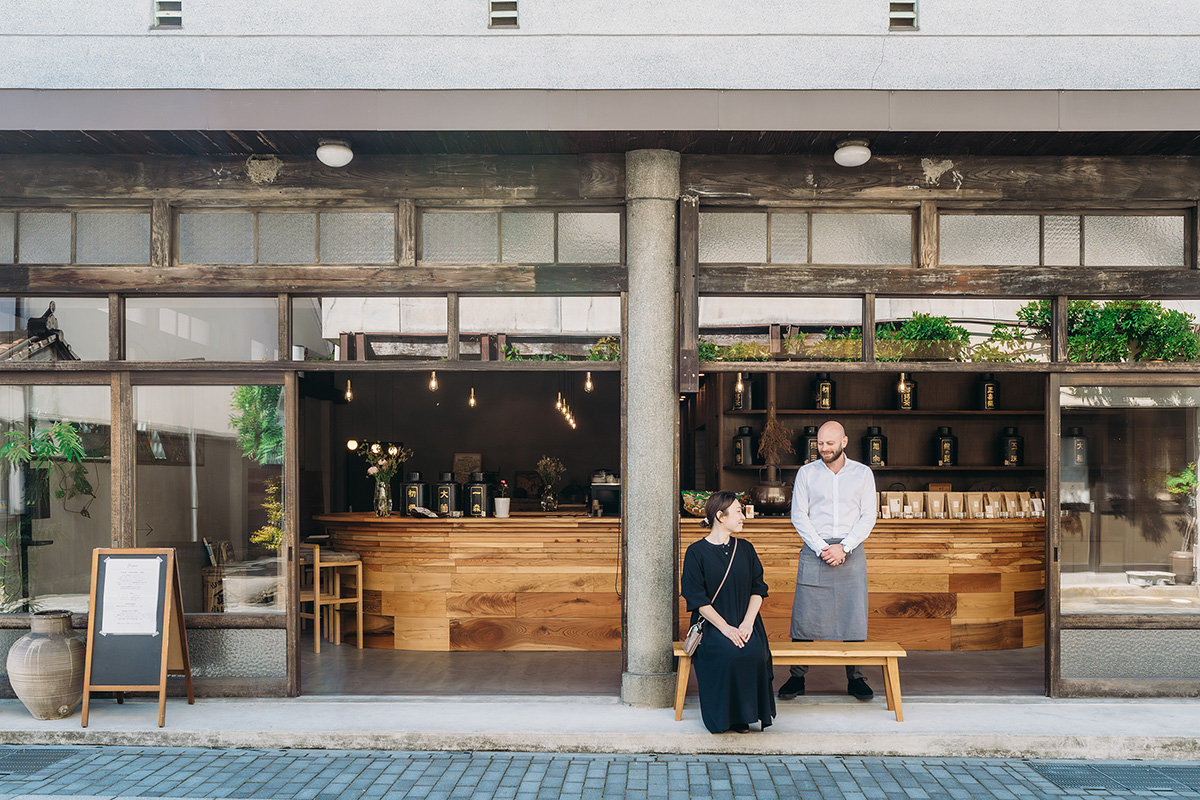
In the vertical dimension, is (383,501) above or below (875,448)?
below

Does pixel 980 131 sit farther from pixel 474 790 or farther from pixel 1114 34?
pixel 474 790

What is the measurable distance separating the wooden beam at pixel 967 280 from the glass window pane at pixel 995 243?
0.24 feet

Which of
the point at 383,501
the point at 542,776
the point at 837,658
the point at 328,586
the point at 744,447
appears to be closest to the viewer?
the point at 542,776

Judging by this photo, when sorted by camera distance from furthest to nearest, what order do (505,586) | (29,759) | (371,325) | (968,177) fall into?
(505,586) < (371,325) < (968,177) < (29,759)

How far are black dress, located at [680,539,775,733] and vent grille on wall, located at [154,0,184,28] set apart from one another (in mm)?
4725

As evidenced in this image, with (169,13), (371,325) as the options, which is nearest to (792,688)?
(371,325)

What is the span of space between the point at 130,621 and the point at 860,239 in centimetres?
496

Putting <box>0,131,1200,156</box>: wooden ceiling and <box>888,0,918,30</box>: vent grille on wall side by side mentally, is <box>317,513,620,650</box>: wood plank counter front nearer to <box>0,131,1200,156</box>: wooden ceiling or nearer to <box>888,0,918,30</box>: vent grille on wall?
Answer: <box>0,131,1200,156</box>: wooden ceiling

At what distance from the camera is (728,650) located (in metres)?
5.09

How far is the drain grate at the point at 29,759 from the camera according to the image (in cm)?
481

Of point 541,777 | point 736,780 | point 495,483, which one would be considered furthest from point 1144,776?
point 495,483

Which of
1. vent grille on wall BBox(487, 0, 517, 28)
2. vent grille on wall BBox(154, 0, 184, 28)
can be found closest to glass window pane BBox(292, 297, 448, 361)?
vent grille on wall BBox(487, 0, 517, 28)

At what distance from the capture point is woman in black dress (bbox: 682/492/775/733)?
5.07 metres

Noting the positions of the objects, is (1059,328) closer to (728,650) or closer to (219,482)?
(728,650)
